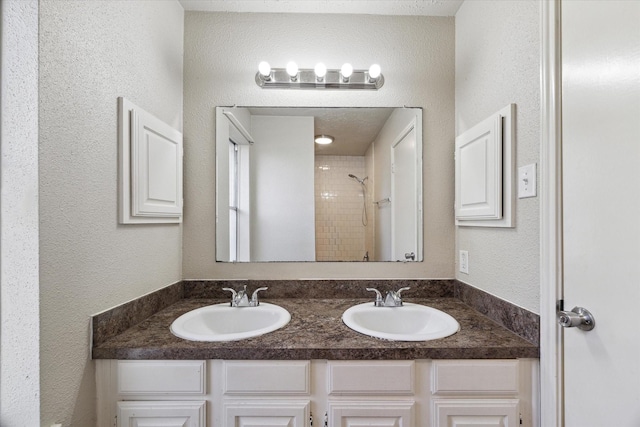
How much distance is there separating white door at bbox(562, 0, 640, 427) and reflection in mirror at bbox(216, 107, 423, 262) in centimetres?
73

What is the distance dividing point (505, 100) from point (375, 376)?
1.14 meters

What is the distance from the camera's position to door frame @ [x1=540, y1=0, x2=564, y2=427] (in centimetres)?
94

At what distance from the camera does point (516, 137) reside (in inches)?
44.7

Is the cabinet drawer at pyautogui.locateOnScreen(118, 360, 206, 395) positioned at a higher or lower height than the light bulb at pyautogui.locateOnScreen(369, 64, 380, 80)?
lower

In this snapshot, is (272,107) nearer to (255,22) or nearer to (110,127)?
(255,22)

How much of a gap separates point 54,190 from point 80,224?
13 cm

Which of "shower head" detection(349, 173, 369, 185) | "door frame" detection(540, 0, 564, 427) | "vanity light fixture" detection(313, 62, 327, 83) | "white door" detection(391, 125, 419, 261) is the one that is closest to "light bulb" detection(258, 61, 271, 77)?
"vanity light fixture" detection(313, 62, 327, 83)

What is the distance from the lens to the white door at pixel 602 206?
0.74 meters

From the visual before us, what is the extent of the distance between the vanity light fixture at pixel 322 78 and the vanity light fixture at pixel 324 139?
0.81 feet

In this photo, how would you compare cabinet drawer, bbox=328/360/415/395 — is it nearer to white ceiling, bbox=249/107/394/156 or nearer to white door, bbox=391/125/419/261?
white door, bbox=391/125/419/261

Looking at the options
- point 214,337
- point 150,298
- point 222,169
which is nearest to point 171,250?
point 150,298

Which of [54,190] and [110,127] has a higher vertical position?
[110,127]

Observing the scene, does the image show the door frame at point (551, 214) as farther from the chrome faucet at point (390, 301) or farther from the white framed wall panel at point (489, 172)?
the chrome faucet at point (390, 301)

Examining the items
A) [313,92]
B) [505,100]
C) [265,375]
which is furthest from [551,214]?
[313,92]
